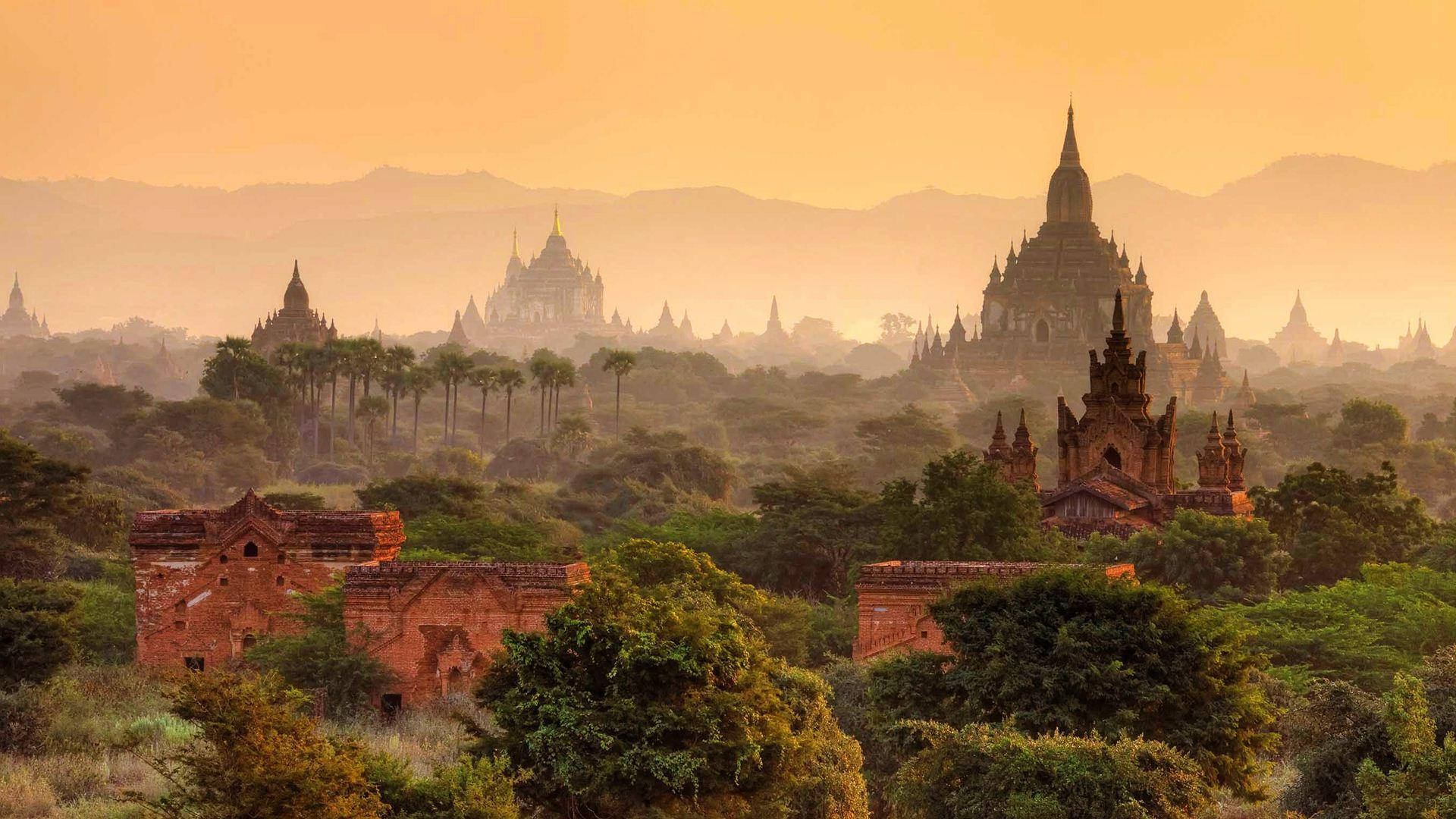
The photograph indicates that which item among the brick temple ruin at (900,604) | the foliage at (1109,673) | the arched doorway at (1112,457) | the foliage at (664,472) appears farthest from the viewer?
the foliage at (664,472)

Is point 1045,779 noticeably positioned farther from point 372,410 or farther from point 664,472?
point 372,410

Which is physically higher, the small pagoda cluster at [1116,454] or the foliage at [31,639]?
the small pagoda cluster at [1116,454]

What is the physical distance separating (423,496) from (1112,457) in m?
18.5

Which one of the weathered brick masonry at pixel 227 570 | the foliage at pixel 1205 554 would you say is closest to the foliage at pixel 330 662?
the weathered brick masonry at pixel 227 570

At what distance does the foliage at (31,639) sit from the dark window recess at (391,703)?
4.47 meters

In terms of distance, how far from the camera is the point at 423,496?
59.3m

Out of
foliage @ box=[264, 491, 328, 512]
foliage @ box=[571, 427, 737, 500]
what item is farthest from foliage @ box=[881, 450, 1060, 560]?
foliage @ box=[571, 427, 737, 500]

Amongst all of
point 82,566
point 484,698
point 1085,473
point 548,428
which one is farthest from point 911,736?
point 548,428

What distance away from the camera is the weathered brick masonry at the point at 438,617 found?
32.2 metres

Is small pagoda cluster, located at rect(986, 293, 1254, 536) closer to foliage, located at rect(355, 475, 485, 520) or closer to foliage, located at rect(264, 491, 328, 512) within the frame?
foliage, located at rect(355, 475, 485, 520)

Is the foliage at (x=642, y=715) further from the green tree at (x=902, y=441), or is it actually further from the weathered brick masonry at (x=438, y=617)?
the green tree at (x=902, y=441)

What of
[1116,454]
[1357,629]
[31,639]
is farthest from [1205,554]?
[31,639]

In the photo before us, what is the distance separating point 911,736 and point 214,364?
85.8 metres

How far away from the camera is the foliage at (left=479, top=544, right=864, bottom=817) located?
21.6m
